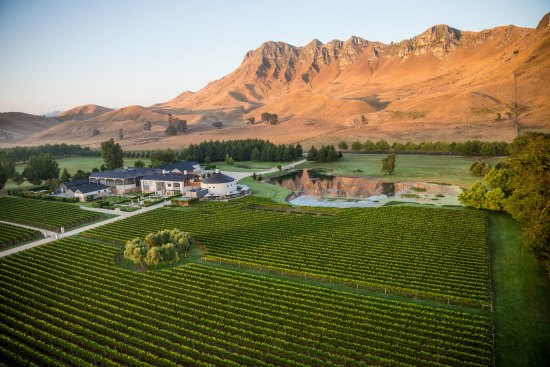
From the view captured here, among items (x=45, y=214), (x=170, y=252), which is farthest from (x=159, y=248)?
(x=45, y=214)

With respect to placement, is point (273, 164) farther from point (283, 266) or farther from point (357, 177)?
point (283, 266)

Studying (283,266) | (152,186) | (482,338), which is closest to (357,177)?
(152,186)

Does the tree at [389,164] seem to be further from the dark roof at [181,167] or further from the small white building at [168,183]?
the dark roof at [181,167]

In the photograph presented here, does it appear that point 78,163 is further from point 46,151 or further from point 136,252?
point 136,252

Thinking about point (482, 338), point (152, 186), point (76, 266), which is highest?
point (152, 186)

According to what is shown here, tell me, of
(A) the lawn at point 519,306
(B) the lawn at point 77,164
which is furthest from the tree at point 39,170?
(A) the lawn at point 519,306

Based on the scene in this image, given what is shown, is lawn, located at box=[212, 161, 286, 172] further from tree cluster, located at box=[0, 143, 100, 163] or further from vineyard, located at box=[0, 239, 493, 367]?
vineyard, located at box=[0, 239, 493, 367]
